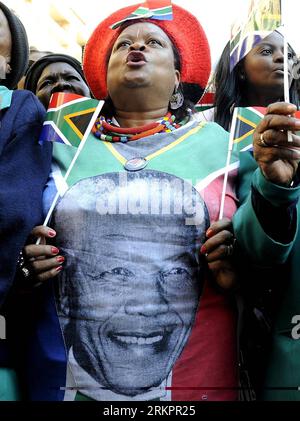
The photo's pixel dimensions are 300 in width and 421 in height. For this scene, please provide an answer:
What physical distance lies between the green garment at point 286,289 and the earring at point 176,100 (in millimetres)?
384

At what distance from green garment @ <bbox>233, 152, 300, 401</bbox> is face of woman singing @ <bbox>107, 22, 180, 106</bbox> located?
16.4 inches

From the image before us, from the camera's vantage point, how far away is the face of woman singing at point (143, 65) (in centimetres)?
193

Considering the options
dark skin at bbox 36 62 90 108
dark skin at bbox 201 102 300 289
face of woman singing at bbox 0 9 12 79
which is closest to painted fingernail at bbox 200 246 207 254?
dark skin at bbox 201 102 300 289

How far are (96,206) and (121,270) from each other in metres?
0.17

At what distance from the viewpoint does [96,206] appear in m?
1.76

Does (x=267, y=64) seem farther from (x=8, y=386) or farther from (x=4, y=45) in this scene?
(x=8, y=386)

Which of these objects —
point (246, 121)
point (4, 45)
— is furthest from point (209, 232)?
point (4, 45)

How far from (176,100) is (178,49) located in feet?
0.48

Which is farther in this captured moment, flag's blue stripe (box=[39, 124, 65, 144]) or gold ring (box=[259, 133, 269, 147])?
flag's blue stripe (box=[39, 124, 65, 144])

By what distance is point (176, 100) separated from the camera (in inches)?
78.8

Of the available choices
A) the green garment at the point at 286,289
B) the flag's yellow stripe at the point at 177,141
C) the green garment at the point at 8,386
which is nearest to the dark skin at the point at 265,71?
the flag's yellow stripe at the point at 177,141

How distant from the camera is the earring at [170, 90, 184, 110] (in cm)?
199

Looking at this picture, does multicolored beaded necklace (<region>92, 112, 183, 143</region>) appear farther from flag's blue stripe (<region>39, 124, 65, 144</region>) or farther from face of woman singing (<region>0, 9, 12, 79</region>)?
face of woman singing (<region>0, 9, 12, 79</region>)

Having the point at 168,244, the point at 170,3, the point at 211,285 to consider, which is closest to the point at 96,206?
the point at 168,244
